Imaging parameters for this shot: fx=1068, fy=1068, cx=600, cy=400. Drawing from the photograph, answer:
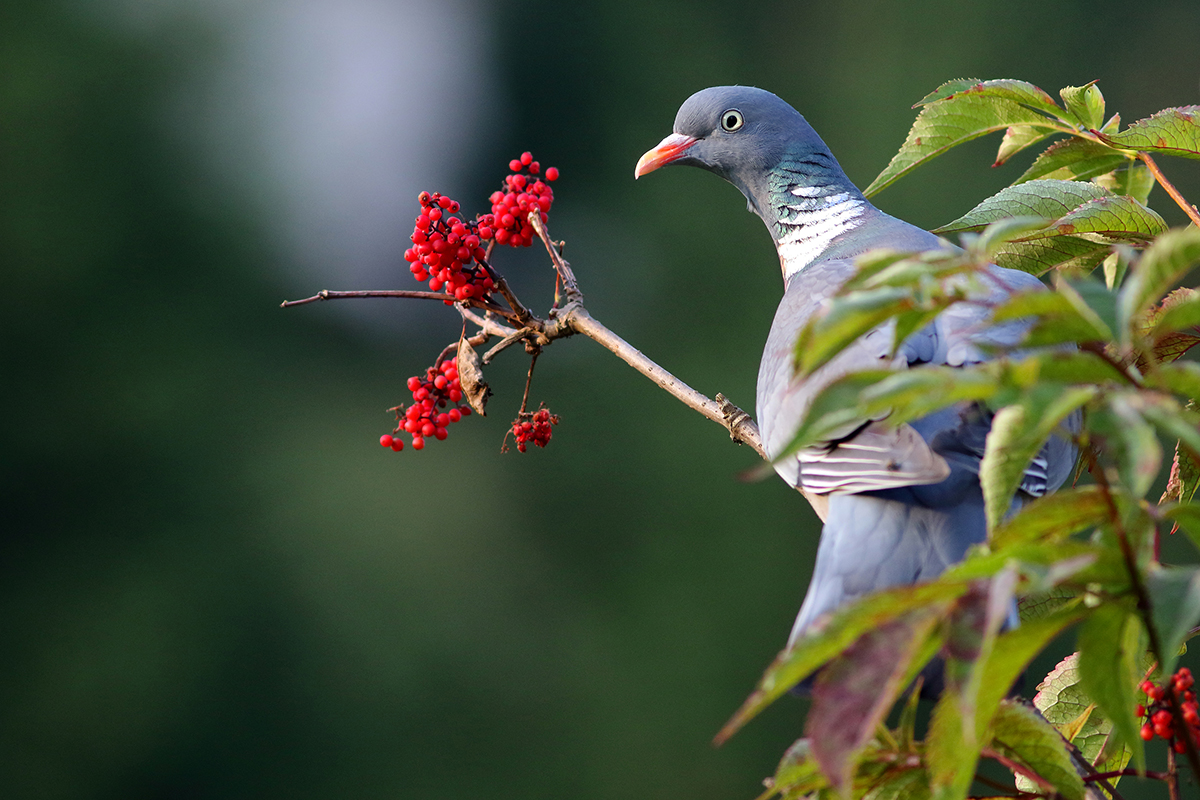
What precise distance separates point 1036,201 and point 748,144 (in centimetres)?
110

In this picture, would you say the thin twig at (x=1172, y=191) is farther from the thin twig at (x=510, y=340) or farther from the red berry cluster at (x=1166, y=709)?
the thin twig at (x=510, y=340)

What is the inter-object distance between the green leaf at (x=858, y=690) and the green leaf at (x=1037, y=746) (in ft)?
0.62

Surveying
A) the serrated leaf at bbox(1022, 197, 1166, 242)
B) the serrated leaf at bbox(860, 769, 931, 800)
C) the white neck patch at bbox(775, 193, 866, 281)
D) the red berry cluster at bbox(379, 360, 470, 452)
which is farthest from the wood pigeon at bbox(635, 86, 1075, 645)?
the red berry cluster at bbox(379, 360, 470, 452)

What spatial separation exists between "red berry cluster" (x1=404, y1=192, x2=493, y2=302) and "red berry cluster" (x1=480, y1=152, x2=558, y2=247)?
3cm

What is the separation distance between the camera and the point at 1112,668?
55cm

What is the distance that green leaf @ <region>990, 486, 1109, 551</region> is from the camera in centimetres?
52

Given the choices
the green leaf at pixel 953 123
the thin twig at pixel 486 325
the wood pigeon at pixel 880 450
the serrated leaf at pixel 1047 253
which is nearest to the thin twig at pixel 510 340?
the thin twig at pixel 486 325

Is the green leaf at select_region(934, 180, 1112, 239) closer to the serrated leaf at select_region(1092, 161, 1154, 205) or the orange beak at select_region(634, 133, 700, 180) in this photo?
the serrated leaf at select_region(1092, 161, 1154, 205)

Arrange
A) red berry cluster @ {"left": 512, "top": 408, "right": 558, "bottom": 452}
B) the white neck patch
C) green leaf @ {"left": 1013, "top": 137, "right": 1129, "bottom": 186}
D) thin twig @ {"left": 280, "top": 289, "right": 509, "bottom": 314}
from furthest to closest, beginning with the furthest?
the white neck patch
red berry cluster @ {"left": 512, "top": 408, "right": 558, "bottom": 452}
thin twig @ {"left": 280, "top": 289, "right": 509, "bottom": 314}
green leaf @ {"left": 1013, "top": 137, "right": 1129, "bottom": 186}

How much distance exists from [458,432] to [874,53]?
14.2 ft

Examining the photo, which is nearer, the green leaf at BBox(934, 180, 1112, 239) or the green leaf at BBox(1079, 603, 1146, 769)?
the green leaf at BBox(1079, 603, 1146, 769)

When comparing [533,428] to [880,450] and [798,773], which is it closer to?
[880,450]

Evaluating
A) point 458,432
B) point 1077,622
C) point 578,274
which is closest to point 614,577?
point 458,432

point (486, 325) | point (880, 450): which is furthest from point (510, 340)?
point (880, 450)
